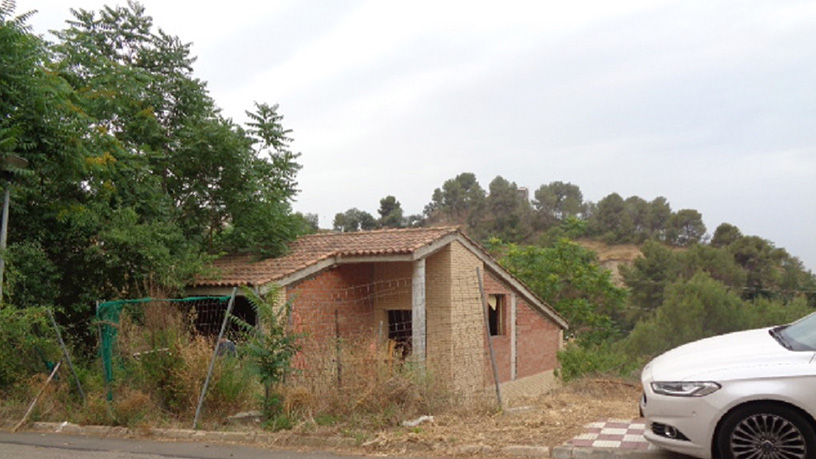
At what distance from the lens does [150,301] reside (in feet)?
31.1

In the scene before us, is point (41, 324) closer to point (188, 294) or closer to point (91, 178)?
point (91, 178)

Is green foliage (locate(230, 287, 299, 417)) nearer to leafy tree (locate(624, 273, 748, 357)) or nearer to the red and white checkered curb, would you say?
the red and white checkered curb

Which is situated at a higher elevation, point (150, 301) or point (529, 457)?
point (150, 301)

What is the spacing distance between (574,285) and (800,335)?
77.7 feet

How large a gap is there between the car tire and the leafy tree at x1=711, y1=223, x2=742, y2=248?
4626cm

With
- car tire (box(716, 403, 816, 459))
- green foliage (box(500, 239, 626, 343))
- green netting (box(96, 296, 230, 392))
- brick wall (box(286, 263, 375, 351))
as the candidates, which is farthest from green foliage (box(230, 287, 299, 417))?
green foliage (box(500, 239, 626, 343))

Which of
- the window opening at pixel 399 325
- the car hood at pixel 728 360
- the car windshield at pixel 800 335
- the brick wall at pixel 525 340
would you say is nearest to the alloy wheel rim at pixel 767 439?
the car hood at pixel 728 360

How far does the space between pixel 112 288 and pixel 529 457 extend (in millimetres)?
9243

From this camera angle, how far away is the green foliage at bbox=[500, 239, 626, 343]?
29.0 metres

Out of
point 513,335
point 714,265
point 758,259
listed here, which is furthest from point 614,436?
point 758,259

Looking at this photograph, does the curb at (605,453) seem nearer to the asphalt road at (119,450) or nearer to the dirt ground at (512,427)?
the dirt ground at (512,427)

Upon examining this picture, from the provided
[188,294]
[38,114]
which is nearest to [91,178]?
[38,114]

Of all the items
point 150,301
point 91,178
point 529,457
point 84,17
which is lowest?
point 529,457

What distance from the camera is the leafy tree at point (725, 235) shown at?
48.4m
